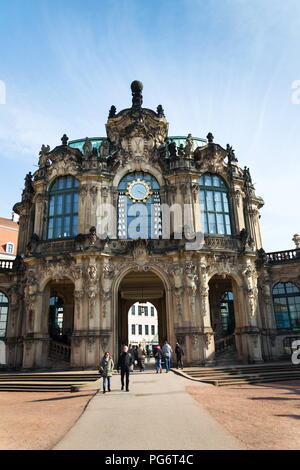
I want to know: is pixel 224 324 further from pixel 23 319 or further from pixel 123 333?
pixel 23 319

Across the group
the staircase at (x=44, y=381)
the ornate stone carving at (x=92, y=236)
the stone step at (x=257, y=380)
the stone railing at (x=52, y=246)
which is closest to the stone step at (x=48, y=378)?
the staircase at (x=44, y=381)

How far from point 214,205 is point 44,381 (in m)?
17.9

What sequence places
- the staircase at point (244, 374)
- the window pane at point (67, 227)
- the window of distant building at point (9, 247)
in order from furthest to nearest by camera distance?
1. the window of distant building at point (9, 247)
2. the window pane at point (67, 227)
3. the staircase at point (244, 374)

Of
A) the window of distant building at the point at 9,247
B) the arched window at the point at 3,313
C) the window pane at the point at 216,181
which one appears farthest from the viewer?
the window of distant building at the point at 9,247

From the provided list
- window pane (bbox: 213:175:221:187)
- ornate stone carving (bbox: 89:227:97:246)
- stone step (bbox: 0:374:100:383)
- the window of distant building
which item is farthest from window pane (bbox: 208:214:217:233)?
the window of distant building

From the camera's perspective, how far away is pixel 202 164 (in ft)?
95.2

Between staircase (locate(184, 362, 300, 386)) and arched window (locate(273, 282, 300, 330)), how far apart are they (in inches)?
306

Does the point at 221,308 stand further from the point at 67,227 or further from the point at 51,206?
the point at 51,206

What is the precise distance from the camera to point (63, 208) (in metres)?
28.6

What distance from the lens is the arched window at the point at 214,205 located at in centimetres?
2800

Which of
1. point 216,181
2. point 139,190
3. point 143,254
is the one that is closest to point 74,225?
point 139,190

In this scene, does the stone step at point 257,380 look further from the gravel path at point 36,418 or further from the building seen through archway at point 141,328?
the building seen through archway at point 141,328

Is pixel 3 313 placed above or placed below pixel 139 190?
below
